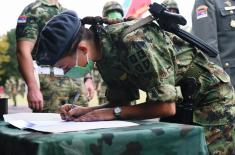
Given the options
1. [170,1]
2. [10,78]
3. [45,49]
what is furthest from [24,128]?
[10,78]

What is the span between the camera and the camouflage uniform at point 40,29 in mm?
3018

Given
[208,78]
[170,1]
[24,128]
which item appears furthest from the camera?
[170,1]

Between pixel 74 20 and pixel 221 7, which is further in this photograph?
pixel 221 7

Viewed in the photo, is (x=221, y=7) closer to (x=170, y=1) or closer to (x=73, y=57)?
(x=170, y=1)

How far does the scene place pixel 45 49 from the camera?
162cm

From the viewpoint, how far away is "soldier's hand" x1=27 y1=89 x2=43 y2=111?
283 centimetres

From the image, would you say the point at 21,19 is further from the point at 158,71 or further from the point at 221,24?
the point at 158,71

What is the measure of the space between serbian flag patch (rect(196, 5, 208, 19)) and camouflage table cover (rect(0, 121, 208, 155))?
72.1 inches

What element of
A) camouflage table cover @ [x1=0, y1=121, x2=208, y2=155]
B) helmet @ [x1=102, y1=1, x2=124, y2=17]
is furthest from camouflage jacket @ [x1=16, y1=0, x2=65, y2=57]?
helmet @ [x1=102, y1=1, x2=124, y2=17]

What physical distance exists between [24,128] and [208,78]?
0.90 m

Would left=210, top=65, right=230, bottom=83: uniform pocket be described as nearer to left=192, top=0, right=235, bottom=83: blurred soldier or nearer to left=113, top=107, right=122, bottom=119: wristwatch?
left=113, top=107, right=122, bottom=119: wristwatch

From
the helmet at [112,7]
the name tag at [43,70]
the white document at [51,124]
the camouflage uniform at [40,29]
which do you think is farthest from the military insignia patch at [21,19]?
the helmet at [112,7]

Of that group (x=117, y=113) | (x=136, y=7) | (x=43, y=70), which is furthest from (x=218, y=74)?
(x=136, y=7)

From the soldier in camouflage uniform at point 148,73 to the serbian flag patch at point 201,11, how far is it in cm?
121
